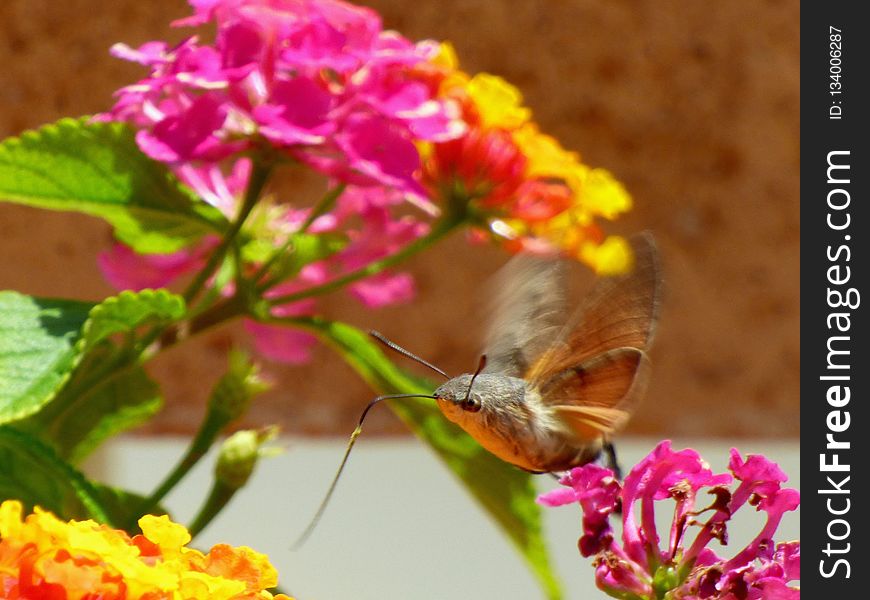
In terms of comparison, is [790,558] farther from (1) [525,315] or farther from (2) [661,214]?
(2) [661,214]

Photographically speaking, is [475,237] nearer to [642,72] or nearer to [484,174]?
[484,174]

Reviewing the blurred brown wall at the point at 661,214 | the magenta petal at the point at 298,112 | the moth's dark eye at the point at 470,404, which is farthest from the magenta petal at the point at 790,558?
the blurred brown wall at the point at 661,214

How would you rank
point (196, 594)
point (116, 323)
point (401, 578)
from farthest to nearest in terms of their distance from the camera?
point (401, 578) < point (116, 323) < point (196, 594)

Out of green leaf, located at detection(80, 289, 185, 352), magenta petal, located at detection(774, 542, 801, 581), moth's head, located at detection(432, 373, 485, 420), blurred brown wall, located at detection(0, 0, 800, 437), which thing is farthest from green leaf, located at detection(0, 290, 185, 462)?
blurred brown wall, located at detection(0, 0, 800, 437)

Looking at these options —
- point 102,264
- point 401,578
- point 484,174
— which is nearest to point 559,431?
point 484,174

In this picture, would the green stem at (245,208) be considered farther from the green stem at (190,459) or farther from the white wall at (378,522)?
the white wall at (378,522)

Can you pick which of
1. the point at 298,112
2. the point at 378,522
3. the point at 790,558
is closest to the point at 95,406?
the point at 298,112

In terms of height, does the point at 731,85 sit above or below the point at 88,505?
above
